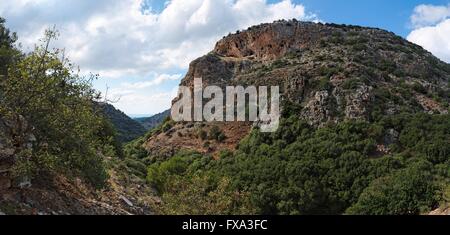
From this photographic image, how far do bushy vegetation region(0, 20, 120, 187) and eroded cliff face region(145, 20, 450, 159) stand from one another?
45.1 meters

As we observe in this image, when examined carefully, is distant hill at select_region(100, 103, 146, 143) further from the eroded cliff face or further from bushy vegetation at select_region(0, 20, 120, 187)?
bushy vegetation at select_region(0, 20, 120, 187)

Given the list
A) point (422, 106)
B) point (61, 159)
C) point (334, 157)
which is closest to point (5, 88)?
point (61, 159)

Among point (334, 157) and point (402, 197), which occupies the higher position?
point (334, 157)

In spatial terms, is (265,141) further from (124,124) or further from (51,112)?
(124,124)

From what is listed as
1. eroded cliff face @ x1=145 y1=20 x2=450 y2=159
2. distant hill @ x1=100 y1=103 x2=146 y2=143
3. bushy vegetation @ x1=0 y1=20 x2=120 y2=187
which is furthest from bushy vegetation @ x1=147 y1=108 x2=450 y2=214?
distant hill @ x1=100 y1=103 x2=146 y2=143

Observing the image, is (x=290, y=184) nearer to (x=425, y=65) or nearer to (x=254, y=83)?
(x=254, y=83)

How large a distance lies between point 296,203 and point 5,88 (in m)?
35.8

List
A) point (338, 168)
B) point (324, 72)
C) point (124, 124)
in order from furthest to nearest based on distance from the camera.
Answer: point (124, 124) < point (324, 72) < point (338, 168)

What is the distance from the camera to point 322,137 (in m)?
53.9

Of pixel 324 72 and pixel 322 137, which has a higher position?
pixel 324 72

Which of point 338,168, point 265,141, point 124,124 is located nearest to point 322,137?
point 338,168

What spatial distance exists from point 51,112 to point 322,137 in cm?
4326

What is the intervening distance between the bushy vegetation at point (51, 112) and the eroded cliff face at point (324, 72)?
1775 inches
